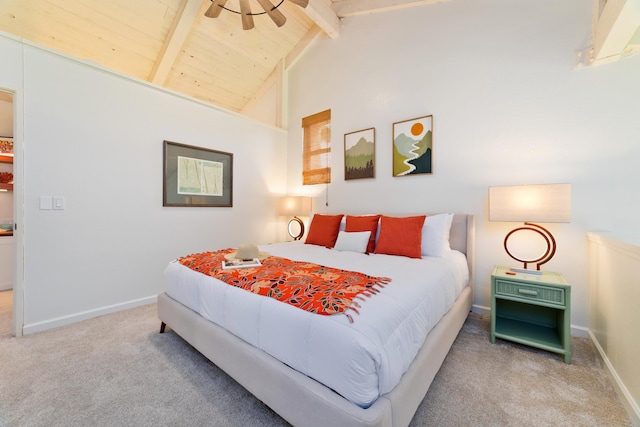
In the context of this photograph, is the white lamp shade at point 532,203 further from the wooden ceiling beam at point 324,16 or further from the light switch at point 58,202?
the light switch at point 58,202

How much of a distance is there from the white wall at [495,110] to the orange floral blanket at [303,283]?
1.74m

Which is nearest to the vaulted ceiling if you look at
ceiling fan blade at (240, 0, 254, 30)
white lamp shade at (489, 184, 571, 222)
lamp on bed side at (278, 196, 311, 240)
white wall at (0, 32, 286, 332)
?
ceiling fan blade at (240, 0, 254, 30)

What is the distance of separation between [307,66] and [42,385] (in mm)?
4426

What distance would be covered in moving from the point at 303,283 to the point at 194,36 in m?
3.61

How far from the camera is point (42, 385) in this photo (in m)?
1.54

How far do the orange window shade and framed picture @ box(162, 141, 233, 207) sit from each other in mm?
1154

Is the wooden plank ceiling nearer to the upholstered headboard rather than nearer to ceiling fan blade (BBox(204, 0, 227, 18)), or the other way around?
ceiling fan blade (BBox(204, 0, 227, 18))

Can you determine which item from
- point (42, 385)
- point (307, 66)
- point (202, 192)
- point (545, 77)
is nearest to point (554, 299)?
point (545, 77)

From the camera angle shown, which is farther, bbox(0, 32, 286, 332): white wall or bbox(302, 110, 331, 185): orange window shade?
bbox(302, 110, 331, 185): orange window shade

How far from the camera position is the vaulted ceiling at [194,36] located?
2562 mm

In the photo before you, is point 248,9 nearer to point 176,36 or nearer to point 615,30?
point 176,36

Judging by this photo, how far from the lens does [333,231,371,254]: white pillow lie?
8.39 feet

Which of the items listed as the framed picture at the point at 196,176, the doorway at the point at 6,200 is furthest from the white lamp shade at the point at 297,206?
the doorway at the point at 6,200

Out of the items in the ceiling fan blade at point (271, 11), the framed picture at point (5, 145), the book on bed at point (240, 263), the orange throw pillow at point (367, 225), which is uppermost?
the ceiling fan blade at point (271, 11)
